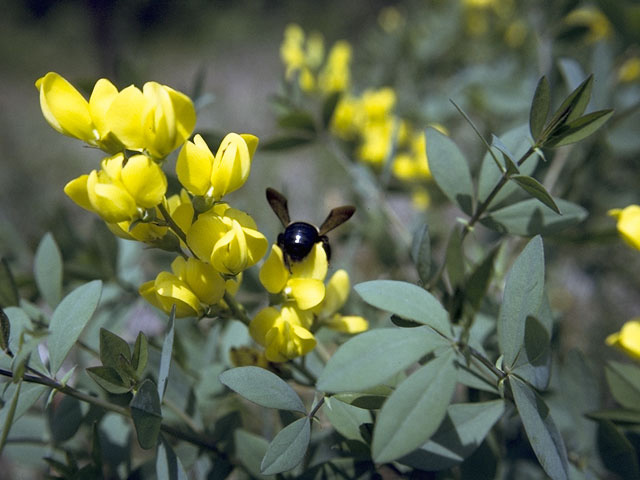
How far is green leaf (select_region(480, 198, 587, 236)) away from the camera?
666 millimetres

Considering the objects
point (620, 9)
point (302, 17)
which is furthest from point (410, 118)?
point (302, 17)

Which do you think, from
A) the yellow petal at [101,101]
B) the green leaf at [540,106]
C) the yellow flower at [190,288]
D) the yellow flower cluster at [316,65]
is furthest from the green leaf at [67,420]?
the yellow flower cluster at [316,65]

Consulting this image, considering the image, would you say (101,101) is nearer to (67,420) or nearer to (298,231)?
(298,231)

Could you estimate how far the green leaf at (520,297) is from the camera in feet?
1.66

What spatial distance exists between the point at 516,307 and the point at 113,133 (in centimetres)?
40

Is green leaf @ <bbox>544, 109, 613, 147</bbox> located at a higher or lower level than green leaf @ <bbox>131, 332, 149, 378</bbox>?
higher

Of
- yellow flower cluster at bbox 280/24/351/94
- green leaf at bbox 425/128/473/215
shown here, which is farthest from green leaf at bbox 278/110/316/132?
green leaf at bbox 425/128/473/215

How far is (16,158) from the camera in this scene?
377cm

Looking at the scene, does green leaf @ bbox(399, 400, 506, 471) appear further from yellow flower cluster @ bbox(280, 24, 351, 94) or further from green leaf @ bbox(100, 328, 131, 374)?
yellow flower cluster @ bbox(280, 24, 351, 94)

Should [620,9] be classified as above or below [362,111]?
above

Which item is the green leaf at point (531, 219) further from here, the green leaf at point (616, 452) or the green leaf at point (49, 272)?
the green leaf at point (49, 272)

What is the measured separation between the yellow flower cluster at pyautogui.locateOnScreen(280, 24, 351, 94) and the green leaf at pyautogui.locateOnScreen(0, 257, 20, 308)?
751mm

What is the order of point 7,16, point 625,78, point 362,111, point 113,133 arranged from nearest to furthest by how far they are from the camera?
point 113,133 < point 362,111 < point 625,78 < point 7,16

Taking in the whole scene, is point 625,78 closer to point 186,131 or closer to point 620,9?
point 620,9
